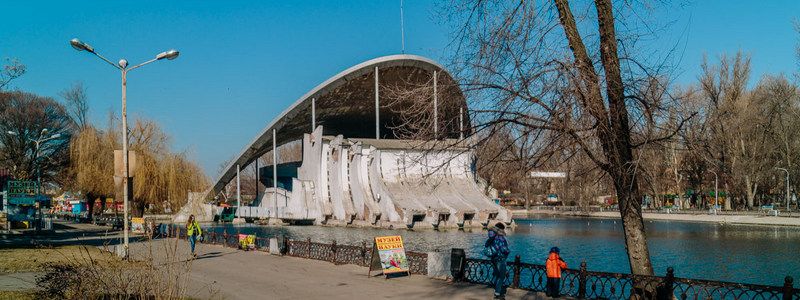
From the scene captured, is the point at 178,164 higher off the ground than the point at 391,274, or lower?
higher

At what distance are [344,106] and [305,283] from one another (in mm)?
60326

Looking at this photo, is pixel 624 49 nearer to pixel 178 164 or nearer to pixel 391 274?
pixel 391 274

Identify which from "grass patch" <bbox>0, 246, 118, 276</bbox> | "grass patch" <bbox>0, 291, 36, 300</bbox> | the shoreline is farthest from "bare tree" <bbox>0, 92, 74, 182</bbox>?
the shoreline

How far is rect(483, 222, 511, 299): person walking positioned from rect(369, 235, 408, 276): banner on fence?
2834 mm

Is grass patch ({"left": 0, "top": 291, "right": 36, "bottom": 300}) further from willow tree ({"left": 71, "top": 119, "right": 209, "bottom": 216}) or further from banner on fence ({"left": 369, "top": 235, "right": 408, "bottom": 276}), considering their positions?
willow tree ({"left": 71, "top": 119, "right": 209, "bottom": 216})

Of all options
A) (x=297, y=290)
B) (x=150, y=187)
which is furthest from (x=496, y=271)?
(x=150, y=187)

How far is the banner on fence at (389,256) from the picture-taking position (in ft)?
47.2

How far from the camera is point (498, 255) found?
39.2 ft

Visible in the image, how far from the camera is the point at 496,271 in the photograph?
38.7ft

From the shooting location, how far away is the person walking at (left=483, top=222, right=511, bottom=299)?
11484 mm

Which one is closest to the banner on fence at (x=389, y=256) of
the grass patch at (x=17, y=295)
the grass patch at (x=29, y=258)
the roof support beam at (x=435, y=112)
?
the roof support beam at (x=435, y=112)

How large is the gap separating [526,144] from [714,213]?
53.8 metres

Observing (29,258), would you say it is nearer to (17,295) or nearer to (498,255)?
(17,295)

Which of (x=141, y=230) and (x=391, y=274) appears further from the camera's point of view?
(x=141, y=230)
